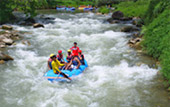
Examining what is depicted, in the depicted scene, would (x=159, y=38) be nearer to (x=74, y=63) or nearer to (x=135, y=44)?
(x=135, y=44)

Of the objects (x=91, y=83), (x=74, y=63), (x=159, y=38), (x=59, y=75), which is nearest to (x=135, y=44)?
(x=159, y=38)

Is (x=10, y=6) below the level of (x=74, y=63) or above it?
above

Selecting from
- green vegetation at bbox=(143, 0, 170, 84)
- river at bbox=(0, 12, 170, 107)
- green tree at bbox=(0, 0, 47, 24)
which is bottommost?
river at bbox=(0, 12, 170, 107)

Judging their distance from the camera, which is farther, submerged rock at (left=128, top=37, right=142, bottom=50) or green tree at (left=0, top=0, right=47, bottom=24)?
green tree at (left=0, top=0, right=47, bottom=24)

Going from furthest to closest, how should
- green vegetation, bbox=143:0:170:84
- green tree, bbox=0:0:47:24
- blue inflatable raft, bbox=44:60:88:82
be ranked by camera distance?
green tree, bbox=0:0:47:24
green vegetation, bbox=143:0:170:84
blue inflatable raft, bbox=44:60:88:82

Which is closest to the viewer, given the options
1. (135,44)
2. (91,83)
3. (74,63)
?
(91,83)

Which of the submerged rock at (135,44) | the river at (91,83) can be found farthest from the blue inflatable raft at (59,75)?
the submerged rock at (135,44)

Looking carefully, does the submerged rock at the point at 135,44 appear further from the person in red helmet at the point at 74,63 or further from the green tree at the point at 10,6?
the green tree at the point at 10,6

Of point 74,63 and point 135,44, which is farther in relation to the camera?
point 135,44

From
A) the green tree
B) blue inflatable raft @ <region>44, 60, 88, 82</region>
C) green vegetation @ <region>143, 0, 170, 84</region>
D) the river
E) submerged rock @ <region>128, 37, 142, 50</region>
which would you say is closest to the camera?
the river

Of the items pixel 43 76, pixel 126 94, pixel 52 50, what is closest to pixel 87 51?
pixel 52 50

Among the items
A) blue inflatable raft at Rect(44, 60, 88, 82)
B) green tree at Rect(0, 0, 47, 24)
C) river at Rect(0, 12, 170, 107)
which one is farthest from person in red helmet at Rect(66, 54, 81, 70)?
green tree at Rect(0, 0, 47, 24)

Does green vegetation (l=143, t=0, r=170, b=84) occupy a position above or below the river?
above

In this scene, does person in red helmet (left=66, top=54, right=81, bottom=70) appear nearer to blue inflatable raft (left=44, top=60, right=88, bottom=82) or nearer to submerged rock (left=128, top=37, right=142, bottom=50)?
blue inflatable raft (left=44, top=60, right=88, bottom=82)
